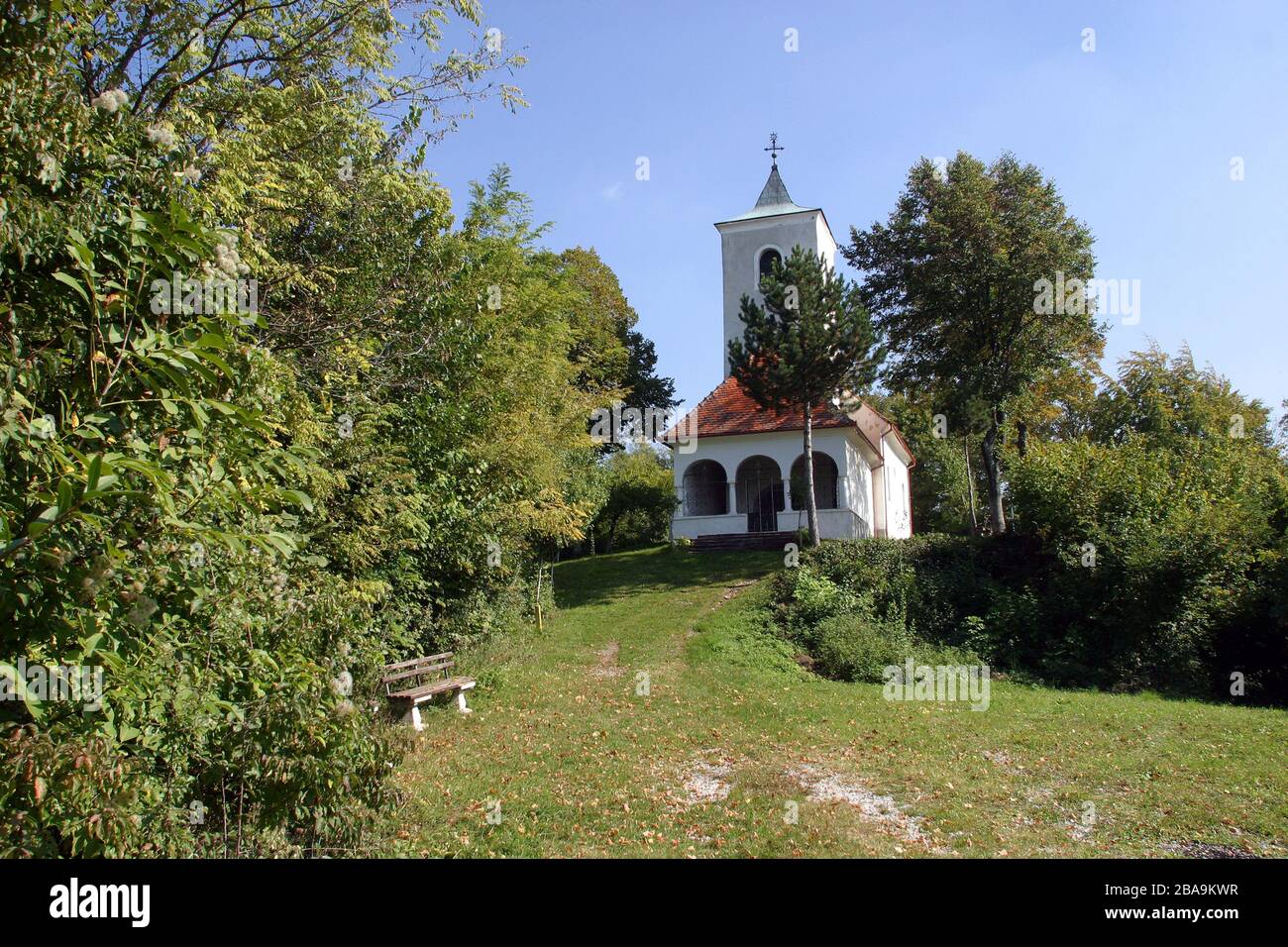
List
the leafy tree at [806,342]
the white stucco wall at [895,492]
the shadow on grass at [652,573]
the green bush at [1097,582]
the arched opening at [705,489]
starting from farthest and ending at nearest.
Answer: the white stucco wall at [895,492] < the arched opening at [705,489] < the leafy tree at [806,342] < the shadow on grass at [652,573] < the green bush at [1097,582]

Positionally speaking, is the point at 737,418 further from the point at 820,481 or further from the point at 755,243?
the point at 755,243

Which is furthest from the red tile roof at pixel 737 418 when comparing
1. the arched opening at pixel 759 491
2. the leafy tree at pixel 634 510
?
the leafy tree at pixel 634 510

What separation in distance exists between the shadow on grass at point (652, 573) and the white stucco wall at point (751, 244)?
972cm

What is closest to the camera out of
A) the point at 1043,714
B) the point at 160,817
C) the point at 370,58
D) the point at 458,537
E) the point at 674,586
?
the point at 160,817

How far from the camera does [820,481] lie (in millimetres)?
30469

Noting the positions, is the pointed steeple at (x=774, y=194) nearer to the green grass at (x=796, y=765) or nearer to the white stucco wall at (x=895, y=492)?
the white stucco wall at (x=895, y=492)

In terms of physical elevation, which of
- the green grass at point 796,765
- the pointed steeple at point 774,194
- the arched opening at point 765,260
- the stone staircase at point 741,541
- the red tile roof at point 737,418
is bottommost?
the green grass at point 796,765

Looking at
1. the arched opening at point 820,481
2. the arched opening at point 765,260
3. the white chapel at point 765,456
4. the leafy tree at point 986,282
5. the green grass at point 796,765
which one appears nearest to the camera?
the green grass at point 796,765

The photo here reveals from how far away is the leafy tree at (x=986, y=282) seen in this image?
2642cm

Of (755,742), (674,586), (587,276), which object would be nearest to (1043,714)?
(755,742)
